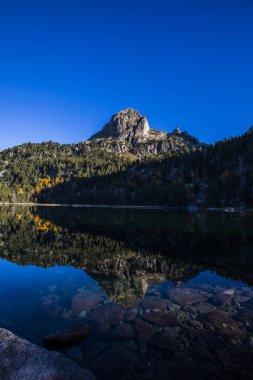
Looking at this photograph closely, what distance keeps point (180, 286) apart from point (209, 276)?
3.67 m

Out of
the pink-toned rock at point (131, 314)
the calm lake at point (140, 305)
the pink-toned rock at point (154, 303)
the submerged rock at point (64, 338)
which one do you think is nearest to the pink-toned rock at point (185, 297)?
the calm lake at point (140, 305)

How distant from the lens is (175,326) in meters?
12.1

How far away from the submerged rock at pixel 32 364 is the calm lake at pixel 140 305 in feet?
2.80

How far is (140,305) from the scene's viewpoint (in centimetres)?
1448

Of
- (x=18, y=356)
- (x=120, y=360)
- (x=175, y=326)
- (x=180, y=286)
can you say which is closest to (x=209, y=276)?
(x=180, y=286)

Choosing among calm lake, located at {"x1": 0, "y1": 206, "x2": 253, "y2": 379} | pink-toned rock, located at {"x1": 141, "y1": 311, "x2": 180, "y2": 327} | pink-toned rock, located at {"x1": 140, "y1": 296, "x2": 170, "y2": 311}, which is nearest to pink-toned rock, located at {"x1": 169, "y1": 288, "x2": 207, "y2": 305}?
calm lake, located at {"x1": 0, "y1": 206, "x2": 253, "y2": 379}

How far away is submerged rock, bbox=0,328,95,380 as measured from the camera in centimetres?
807

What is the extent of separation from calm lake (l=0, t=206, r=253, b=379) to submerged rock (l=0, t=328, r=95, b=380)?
2.80 feet

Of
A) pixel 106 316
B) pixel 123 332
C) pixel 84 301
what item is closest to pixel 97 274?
pixel 84 301

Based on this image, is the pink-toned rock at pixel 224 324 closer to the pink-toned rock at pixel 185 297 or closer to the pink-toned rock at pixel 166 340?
the pink-toned rock at pixel 185 297

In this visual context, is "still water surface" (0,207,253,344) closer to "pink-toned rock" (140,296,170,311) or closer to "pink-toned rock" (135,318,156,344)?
"pink-toned rock" (140,296,170,311)

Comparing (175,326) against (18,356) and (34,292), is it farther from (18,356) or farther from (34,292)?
(34,292)

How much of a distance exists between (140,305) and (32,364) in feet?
23.0

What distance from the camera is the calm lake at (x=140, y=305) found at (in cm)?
960
